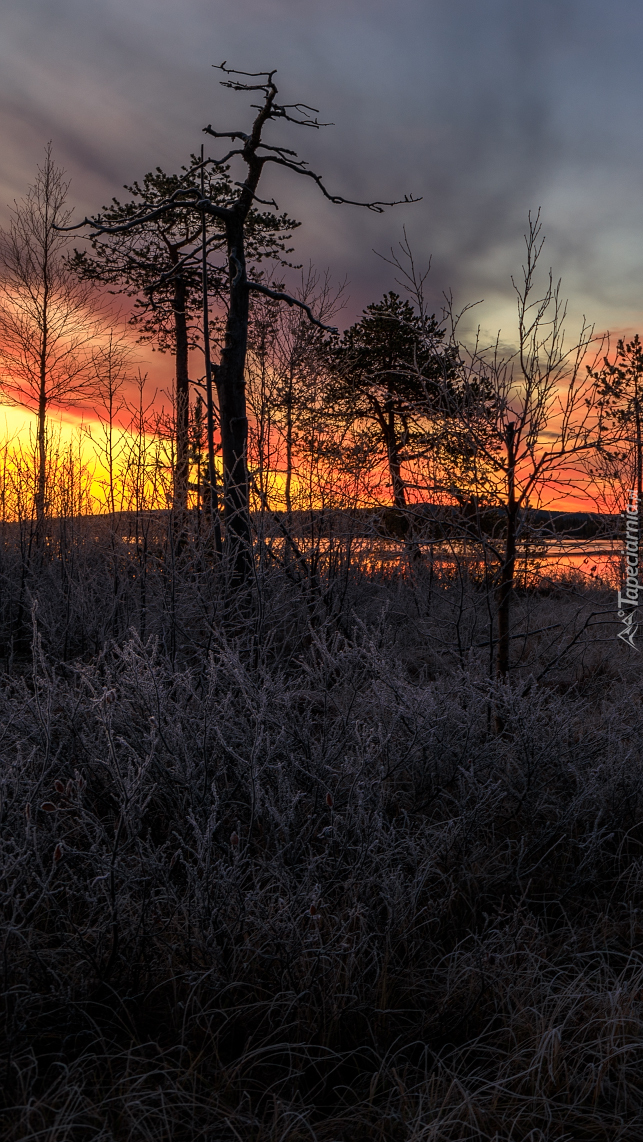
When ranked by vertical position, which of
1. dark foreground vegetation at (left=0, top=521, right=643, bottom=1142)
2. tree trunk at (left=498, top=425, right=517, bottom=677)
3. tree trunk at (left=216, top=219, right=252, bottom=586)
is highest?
tree trunk at (left=216, top=219, right=252, bottom=586)

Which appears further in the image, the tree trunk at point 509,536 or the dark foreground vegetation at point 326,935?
the tree trunk at point 509,536

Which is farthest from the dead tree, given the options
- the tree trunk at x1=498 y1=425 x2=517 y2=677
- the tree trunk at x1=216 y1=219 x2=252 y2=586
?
the tree trunk at x1=498 y1=425 x2=517 y2=677

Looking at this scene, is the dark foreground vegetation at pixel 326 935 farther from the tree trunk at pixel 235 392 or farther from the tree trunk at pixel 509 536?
the tree trunk at pixel 235 392

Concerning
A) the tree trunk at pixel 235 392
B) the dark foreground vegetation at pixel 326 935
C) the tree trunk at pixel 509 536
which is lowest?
the dark foreground vegetation at pixel 326 935

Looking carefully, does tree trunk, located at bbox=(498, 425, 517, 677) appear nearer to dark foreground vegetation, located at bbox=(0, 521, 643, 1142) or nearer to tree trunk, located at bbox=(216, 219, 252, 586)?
dark foreground vegetation, located at bbox=(0, 521, 643, 1142)

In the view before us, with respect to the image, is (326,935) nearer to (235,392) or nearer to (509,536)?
(509,536)

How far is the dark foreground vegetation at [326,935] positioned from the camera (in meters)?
2.03

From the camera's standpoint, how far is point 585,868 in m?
3.32

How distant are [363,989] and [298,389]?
8.73 m

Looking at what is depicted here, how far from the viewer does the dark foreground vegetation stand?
80.0 inches

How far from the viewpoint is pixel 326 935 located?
104 inches

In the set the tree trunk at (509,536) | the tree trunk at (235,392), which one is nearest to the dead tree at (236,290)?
the tree trunk at (235,392)

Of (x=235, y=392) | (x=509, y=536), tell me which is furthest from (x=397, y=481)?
(x=235, y=392)

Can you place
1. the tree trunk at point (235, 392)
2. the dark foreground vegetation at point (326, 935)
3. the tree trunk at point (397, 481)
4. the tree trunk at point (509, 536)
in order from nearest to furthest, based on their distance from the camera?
the dark foreground vegetation at point (326, 935), the tree trunk at point (509, 536), the tree trunk at point (397, 481), the tree trunk at point (235, 392)
